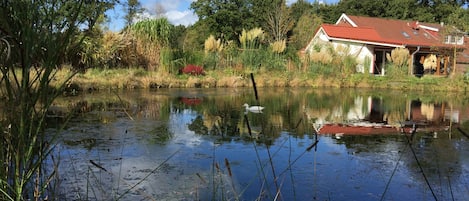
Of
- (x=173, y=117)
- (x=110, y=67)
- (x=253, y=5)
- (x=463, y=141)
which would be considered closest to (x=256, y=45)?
(x=110, y=67)

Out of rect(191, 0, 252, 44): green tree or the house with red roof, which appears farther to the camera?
rect(191, 0, 252, 44): green tree

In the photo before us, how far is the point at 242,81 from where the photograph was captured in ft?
56.4

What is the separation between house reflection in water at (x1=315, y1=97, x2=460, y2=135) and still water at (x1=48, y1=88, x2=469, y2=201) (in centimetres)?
3

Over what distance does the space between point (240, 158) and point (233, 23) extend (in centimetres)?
3621

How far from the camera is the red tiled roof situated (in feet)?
85.4

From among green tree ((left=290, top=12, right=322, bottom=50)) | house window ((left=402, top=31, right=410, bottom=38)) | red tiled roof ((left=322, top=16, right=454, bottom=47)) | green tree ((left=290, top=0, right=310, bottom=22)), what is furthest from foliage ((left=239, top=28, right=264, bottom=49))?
green tree ((left=290, top=0, right=310, bottom=22))

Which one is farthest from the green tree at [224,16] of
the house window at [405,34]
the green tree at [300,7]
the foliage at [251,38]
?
the foliage at [251,38]

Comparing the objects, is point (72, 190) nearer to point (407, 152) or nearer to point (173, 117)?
point (407, 152)

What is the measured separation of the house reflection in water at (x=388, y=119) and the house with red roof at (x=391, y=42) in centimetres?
1168

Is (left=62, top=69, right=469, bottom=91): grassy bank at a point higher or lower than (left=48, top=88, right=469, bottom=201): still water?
higher

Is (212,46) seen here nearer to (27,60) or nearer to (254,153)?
(254,153)

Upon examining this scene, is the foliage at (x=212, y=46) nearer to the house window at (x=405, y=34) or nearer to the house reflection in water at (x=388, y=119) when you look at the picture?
the house reflection in water at (x=388, y=119)

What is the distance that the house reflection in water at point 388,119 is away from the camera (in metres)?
7.72

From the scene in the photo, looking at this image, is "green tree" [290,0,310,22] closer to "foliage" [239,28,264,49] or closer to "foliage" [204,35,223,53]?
"foliage" [239,28,264,49]
